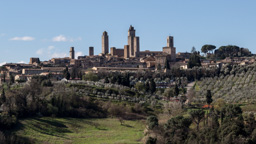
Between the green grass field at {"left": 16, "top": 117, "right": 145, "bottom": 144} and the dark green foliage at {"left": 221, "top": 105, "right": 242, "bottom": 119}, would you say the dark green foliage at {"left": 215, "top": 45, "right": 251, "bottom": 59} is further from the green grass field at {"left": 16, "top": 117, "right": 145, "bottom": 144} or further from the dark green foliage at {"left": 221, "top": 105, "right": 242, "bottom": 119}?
the dark green foliage at {"left": 221, "top": 105, "right": 242, "bottom": 119}

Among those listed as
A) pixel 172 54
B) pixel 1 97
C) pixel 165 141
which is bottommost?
pixel 165 141

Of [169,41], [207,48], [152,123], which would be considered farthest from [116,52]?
[152,123]

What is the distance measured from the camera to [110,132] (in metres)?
50.5

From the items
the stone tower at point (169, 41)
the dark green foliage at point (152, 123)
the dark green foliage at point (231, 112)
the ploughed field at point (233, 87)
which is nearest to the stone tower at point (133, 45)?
the stone tower at point (169, 41)

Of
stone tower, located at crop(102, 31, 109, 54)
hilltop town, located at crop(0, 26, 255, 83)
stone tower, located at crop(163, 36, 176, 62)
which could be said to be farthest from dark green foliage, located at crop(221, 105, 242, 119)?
stone tower, located at crop(102, 31, 109, 54)

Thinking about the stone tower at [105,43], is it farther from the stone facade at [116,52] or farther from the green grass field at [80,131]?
the green grass field at [80,131]

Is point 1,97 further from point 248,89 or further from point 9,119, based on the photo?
point 248,89

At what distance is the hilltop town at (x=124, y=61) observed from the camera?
327ft

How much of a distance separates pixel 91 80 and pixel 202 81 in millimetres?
17562

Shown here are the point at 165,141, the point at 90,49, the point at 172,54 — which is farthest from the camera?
the point at 90,49

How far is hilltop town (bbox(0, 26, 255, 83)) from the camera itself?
9981 centimetres

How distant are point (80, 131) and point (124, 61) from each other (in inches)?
2522

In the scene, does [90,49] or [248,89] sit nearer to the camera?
[248,89]

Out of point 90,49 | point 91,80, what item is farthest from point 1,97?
point 90,49
